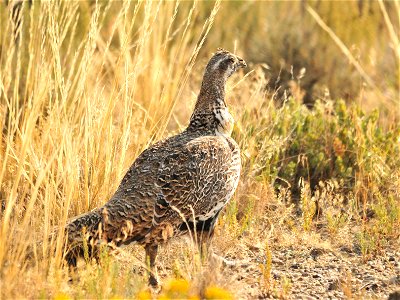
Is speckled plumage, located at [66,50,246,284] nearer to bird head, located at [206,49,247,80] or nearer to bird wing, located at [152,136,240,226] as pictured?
bird wing, located at [152,136,240,226]

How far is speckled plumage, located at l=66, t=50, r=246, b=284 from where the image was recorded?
438 centimetres

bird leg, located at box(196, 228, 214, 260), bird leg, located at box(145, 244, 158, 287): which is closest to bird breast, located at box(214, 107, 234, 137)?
bird leg, located at box(196, 228, 214, 260)

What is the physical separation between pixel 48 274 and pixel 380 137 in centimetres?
328

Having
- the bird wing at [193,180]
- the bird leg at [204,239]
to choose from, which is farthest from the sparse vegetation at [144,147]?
the bird wing at [193,180]

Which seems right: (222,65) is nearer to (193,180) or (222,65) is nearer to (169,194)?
(193,180)

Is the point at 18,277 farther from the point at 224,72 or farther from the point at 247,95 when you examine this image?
the point at 247,95

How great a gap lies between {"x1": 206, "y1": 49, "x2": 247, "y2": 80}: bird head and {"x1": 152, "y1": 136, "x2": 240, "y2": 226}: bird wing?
61 centimetres

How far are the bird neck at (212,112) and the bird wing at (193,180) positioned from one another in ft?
0.89

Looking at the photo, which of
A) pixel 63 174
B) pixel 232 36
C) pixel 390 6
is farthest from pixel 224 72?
pixel 390 6

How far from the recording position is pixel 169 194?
458cm

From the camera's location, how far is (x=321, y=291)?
4.66 m

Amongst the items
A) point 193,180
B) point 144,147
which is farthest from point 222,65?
point 193,180

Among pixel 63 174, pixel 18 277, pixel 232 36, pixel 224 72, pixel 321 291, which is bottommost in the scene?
pixel 321 291

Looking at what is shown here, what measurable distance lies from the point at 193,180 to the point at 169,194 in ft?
0.59
